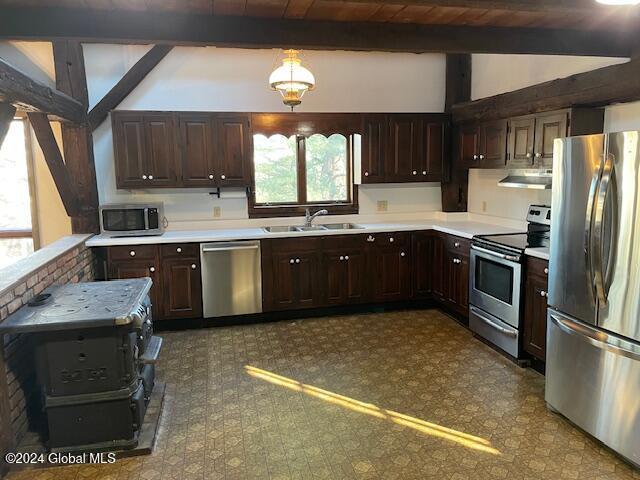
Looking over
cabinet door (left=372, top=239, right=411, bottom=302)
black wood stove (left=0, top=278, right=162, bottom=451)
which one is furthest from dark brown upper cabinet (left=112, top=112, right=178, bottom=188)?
cabinet door (left=372, top=239, right=411, bottom=302)

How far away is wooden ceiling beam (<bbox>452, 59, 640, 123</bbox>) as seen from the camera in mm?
3279

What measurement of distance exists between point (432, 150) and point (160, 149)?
292 centimetres

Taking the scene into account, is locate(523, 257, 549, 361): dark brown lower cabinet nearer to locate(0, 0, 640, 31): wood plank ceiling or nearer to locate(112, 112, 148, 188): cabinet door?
locate(0, 0, 640, 31): wood plank ceiling

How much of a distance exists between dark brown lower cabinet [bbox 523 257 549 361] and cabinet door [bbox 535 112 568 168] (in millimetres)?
905

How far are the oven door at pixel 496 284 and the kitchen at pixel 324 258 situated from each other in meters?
0.02

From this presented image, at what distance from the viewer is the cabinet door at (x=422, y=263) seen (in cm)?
516

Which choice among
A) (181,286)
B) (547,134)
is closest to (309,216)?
(181,286)

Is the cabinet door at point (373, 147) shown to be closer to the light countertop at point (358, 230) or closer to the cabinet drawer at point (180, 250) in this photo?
the light countertop at point (358, 230)

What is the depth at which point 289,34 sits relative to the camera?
2797 mm

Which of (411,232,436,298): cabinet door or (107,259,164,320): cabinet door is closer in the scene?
(107,259,164,320): cabinet door

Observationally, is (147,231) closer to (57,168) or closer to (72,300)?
(57,168)

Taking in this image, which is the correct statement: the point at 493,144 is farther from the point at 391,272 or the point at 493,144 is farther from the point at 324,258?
the point at 324,258

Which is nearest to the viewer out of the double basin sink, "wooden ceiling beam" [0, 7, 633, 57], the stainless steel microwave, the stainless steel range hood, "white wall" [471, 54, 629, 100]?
"wooden ceiling beam" [0, 7, 633, 57]

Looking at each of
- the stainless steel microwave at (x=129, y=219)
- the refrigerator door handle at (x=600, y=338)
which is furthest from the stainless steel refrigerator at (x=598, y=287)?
the stainless steel microwave at (x=129, y=219)
